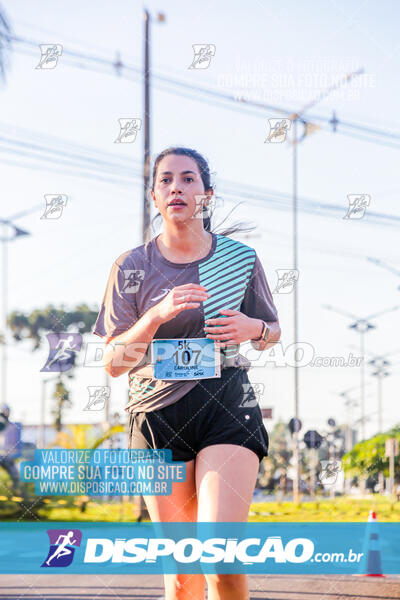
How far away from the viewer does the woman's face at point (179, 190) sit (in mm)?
3055

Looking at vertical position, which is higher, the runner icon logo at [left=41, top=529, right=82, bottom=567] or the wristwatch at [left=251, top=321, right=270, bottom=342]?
the wristwatch at [left=251, top=321, right=270, bottom=342]

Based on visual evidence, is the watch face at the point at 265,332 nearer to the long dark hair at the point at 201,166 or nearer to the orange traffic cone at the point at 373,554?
the long dark hair at the point at 201,166

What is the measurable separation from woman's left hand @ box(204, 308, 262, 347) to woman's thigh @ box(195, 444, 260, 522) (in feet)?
1.19

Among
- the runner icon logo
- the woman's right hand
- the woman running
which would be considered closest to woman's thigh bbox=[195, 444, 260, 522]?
the woman running

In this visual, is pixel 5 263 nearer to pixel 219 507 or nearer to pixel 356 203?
pixel 356 203

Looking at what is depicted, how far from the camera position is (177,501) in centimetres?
280

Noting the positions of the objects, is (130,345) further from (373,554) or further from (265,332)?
(373,554)

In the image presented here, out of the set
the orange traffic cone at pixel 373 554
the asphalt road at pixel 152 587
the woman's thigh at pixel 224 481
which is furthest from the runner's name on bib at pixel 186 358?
the orange traffic cone at pixel 373 554

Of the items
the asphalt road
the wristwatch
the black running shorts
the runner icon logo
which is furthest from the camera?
the asphalt road

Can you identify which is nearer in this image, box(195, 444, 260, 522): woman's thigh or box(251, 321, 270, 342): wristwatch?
box(195, 444, 260, 522): woman's thigh

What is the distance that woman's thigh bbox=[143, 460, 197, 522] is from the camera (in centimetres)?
280

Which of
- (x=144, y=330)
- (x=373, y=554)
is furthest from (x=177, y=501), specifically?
(x=373, y=554)

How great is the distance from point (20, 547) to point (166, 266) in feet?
25.3

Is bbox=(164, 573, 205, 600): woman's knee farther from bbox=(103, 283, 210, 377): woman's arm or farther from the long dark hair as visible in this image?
the long dark hair
